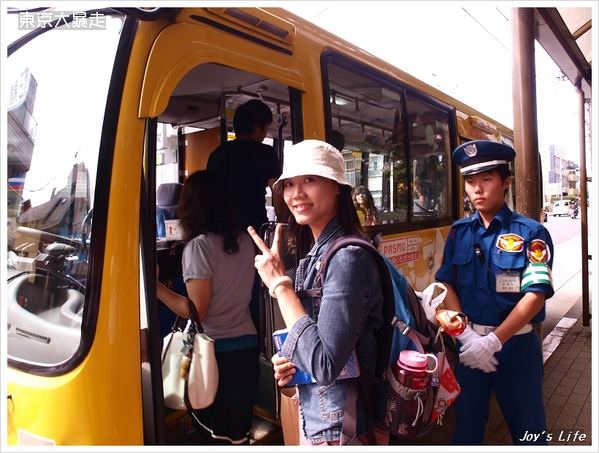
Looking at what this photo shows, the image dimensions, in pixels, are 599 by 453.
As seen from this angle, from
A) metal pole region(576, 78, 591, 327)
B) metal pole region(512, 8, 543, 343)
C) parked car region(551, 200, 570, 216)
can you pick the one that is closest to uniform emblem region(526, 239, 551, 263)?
metal pole region(512, 8, 543, 343)

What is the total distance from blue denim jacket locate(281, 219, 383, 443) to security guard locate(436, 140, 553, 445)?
86cm

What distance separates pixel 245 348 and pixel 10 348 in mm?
1030

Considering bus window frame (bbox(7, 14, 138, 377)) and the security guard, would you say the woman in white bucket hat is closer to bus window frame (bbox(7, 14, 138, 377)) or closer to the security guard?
bus window frame (bbox(7, 14, 138, 377))

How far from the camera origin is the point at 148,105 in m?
1.70

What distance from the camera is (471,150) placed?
7.02 feet

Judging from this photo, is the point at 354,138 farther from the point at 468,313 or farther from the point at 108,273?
the point at 108,273

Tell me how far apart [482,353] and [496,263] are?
17.0 inches

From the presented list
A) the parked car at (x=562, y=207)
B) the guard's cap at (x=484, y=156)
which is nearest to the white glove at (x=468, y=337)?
the guard's cap at (x=484, y=156)

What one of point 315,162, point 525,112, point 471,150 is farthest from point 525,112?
point 315,162

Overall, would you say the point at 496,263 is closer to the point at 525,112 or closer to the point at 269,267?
the point at 269,267

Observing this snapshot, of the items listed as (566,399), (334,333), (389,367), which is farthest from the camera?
(566,399)

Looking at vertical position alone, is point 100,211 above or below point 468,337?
above

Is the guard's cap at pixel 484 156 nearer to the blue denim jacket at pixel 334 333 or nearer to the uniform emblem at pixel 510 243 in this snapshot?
the uniform emblem at pixel 510 243

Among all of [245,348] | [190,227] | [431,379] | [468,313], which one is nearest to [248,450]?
[245,348]
